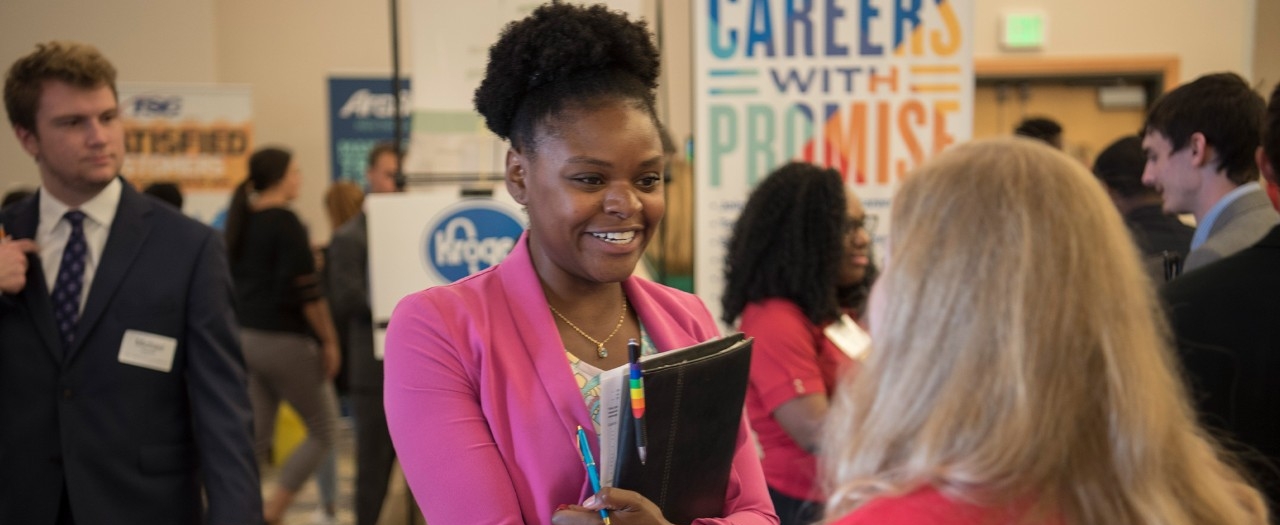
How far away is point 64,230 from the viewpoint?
242 centimetres

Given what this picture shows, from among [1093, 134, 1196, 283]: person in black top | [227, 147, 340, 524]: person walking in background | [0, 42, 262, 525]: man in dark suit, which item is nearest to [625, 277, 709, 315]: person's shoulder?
[0, 42, 262, 525]: man in dark suit

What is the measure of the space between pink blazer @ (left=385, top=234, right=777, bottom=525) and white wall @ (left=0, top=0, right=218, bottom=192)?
25.8ft

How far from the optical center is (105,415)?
2.34 meters

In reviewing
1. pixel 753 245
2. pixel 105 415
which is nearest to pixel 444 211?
pixel 753 245

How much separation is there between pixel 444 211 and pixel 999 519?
291 cm

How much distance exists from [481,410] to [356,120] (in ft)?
24.2

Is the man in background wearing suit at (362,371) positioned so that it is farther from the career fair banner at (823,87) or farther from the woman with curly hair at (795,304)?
the woman with curly hair at (795,304)

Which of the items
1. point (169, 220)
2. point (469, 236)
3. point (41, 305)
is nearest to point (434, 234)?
point (469, 236)

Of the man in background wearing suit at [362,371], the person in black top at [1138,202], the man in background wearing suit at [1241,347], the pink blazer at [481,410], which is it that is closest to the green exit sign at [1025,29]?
the person in black top at [1138,202]

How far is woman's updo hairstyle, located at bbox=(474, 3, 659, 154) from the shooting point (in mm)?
1500

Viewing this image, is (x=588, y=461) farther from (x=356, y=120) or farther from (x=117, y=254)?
(x=356, y=120)

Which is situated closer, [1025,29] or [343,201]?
[343,201]

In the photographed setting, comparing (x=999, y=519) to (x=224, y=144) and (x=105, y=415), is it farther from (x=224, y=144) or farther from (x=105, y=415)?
(x=224, y=144)

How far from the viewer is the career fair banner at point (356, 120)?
8.34 m
